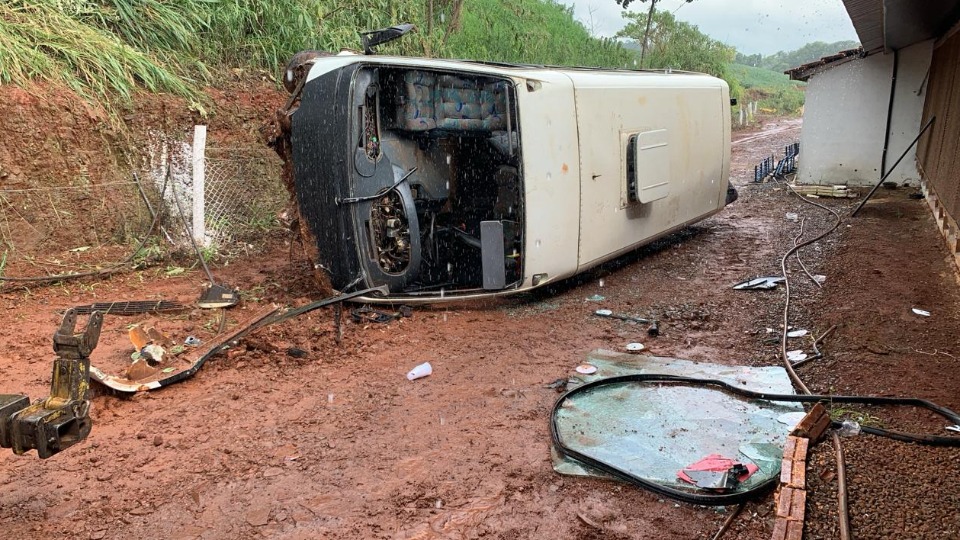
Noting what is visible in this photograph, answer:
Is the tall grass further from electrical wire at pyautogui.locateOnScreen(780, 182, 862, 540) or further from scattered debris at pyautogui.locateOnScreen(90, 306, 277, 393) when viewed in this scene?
electrical wire at pyautogui.locateOnScreen(780, 182, 862, 540)

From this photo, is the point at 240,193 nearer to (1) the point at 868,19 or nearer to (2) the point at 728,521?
(2) the point at 728,521

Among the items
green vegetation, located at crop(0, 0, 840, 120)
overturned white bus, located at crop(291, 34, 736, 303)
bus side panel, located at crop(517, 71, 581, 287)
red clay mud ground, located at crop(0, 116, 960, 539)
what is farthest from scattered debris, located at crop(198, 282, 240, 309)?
green vegetation, located at crop(0, 0, 840, 120)

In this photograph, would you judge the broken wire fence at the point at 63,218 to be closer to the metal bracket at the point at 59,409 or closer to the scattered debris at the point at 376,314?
the scattered debris at the point at 376,314

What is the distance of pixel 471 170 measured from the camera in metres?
6.90

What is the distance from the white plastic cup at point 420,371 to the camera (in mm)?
4684

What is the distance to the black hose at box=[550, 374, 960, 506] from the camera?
3.07 metres

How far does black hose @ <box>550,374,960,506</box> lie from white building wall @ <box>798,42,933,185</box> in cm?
1037

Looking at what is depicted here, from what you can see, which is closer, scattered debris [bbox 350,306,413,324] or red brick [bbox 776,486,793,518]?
red brick [bbox 776,486,793,518]

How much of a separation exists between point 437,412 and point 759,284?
4.10 m

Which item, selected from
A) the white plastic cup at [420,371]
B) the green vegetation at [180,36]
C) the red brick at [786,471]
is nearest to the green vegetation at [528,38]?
the green vegetation at [180,36]

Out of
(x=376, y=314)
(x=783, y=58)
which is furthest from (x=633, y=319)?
(x=783, y=58)

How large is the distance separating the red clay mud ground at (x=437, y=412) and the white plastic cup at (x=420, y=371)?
3.4 inches

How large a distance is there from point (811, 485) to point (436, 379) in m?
2.47

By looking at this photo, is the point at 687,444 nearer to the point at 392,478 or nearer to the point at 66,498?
the point at 392,478
